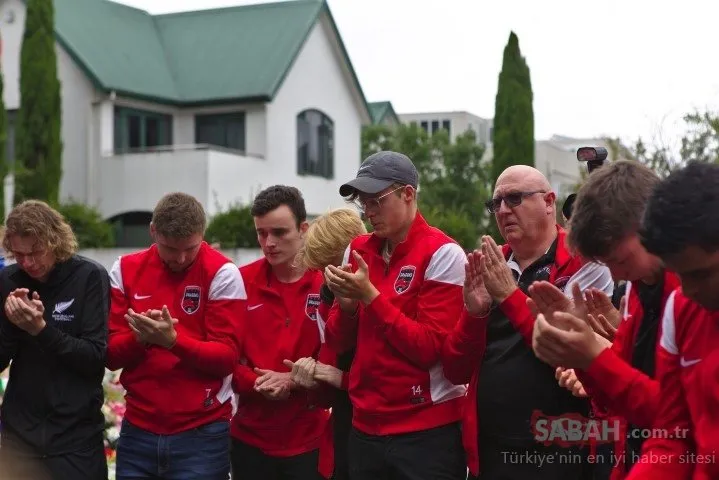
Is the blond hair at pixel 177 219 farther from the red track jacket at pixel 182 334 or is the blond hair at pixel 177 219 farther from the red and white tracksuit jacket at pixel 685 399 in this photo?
the red and white tracksuit jacket at pixel 685 399

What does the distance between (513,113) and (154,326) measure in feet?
80.1

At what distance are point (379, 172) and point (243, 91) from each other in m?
21.8

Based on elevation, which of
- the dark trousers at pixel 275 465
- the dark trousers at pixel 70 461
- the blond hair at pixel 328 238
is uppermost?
the blond hair at pixel 328 238

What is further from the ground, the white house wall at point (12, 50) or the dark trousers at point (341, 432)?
the white house wall at point (12, 50)

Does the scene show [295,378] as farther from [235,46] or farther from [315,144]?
[315,144]

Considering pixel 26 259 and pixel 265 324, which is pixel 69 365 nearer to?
pixel 26 259

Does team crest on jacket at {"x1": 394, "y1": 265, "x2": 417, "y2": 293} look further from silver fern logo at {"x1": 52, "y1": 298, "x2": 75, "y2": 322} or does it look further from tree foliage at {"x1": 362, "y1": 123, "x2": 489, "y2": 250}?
tree foliage at {"x1": 362, "y1": 123, "x2": 489, "y2": 250}

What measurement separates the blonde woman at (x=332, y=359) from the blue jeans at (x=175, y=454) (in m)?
0.56

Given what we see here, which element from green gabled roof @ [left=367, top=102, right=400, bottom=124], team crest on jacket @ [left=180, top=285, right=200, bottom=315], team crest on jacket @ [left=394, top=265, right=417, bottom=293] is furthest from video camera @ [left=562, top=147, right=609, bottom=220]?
green gabled roof @ [left=367, top=102, right=400, bottom=124]

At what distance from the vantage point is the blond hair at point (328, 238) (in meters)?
5.05

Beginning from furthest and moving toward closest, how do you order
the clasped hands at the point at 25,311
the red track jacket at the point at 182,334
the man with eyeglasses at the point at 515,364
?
the red track jacket at the point at 182,334 < the clasped hands at the point at 25,311 < the man with eyeglasses at the point at 515,364

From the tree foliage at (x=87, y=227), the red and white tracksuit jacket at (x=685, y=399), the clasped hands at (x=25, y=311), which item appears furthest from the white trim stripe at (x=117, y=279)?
the tree foliage at (x=87, y=227)

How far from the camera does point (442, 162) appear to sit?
43.0 meters

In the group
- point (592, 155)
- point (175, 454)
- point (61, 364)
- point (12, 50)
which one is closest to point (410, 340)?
point (175, 454)
